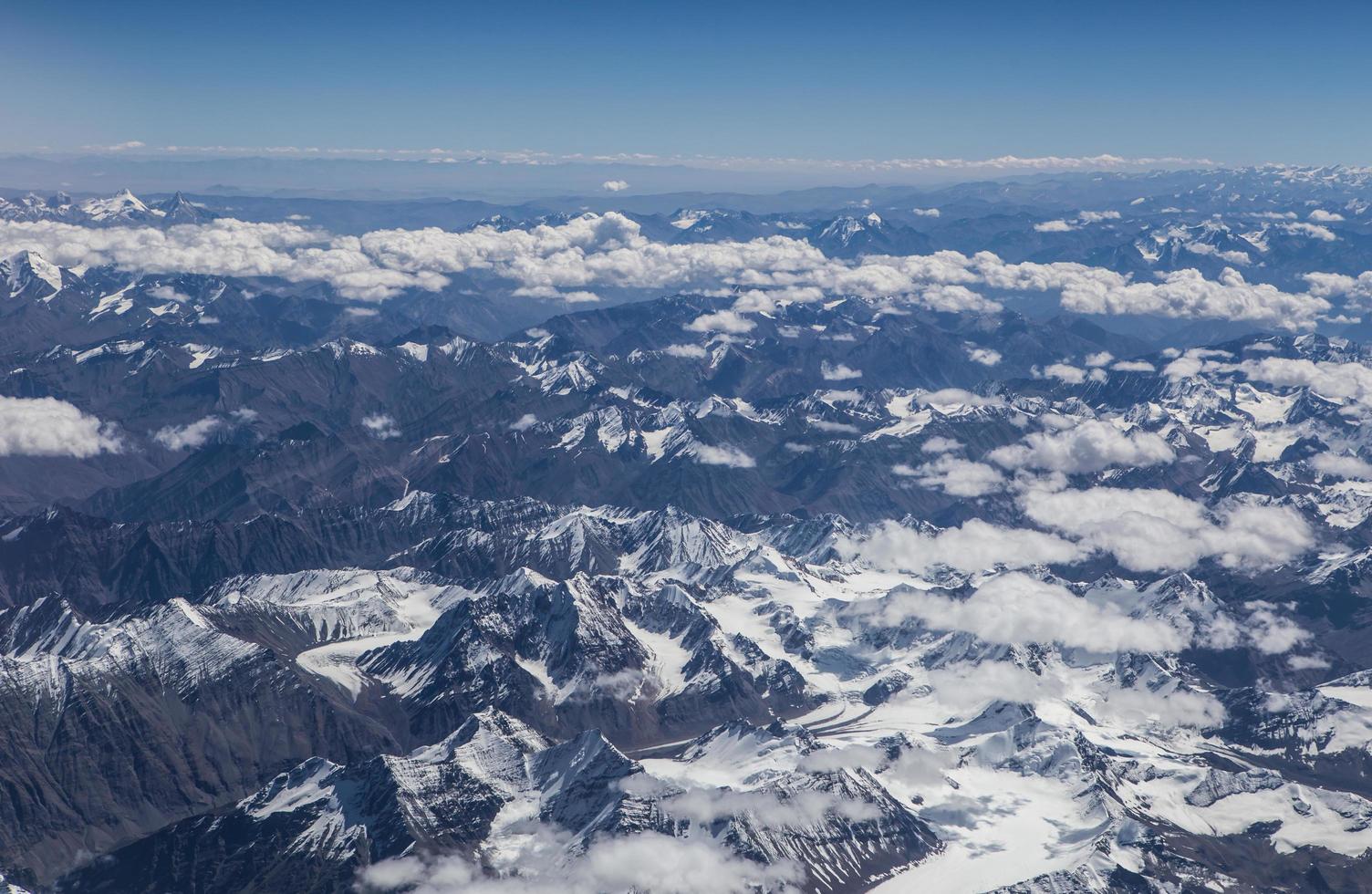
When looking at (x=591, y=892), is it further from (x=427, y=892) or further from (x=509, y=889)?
(x=427, y=892)

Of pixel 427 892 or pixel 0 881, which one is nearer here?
pixel 0 881

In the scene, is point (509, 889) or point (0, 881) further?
point (509, 889)

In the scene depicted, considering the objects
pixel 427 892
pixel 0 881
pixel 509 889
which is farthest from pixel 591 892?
pixel 0 881

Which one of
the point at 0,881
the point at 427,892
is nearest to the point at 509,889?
the point at 427,892

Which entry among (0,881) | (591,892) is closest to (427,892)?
(591,892)

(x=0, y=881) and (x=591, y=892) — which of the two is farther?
(x=591, y=892)

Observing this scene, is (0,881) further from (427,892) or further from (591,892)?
(591,892)
